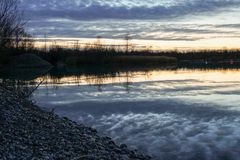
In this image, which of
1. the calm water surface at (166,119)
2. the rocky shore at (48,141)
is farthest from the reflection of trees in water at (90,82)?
the rocky shore at (48,141)

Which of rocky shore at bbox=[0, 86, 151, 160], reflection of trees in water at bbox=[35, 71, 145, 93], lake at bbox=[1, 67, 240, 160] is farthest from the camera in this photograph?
reflection of trees in water at bbox=[35, 71, 145, 93]

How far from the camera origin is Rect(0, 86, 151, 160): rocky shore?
10453mm

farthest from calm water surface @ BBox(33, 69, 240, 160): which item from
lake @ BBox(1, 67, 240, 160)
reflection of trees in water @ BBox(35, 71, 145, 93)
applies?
reflection of trees in water @ BBox(35, 71, 145, 93)

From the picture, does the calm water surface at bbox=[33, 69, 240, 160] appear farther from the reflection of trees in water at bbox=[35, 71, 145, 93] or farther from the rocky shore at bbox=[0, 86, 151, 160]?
the reflection of trees in water at bbox=[35, 71, 145, 93]

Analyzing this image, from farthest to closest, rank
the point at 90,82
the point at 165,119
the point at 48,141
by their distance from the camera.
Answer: the point at 90,82, the point at 165,119, the point at 48,141

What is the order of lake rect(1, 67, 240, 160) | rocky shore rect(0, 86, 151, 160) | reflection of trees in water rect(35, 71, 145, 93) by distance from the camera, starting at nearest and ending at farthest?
rocky shore rect(0, 86, 151, 160) < lake rect(1, 67, 240, 160) < reflection of trees in water rect(35, 71, 145, 93)

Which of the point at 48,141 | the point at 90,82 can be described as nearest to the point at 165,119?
the point at 48,141

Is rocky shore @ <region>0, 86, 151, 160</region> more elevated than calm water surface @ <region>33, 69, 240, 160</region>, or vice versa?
rocky shore @ <region>0, 86, 151, 160</region>

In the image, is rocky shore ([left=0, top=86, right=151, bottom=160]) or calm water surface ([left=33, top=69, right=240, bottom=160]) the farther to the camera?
calm water surface ([left=33, top=69, right=240, bottom=160])

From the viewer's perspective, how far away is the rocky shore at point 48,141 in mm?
10453

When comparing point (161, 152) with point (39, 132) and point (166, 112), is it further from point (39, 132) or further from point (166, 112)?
point (166, 112)

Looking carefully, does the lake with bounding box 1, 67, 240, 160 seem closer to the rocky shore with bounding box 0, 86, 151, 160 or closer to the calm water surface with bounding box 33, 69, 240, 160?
the calm water surface with bounding box 33, 69, 240, 160

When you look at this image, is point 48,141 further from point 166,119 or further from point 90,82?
point 90,82

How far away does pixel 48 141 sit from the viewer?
11953 mm
